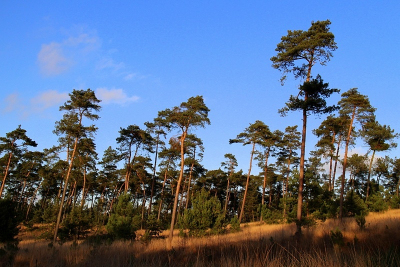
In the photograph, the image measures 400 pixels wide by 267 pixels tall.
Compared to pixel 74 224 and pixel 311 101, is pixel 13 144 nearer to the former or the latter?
pixel 74 224

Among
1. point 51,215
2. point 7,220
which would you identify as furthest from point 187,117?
point 51,215

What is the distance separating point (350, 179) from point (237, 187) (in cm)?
2283

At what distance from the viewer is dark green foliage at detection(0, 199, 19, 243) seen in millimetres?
20609

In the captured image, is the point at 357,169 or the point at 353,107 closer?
the point at 353,107

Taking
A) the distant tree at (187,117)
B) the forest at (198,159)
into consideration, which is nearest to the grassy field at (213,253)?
the forest at (198,159)

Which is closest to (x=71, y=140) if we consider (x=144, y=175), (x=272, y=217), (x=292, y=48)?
(x=144, y=175)

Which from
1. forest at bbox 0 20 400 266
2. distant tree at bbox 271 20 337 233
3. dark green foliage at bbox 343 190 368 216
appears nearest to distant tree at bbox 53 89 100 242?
forest at bbox 0 20 400 266

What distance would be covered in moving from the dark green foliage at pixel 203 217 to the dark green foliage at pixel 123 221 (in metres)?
3.93

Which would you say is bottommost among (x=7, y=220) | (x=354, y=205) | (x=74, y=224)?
(x=74, y=224)

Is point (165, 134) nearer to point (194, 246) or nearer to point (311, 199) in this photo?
point (311, 199)

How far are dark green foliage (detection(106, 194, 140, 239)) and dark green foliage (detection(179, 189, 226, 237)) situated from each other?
155 inches

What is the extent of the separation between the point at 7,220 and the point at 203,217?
14216 mm

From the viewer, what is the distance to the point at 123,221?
20344 millimetres

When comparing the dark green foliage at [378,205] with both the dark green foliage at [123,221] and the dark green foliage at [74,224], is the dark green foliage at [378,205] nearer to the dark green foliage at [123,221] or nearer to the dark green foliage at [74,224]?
the dark green foliage at [123,221]
